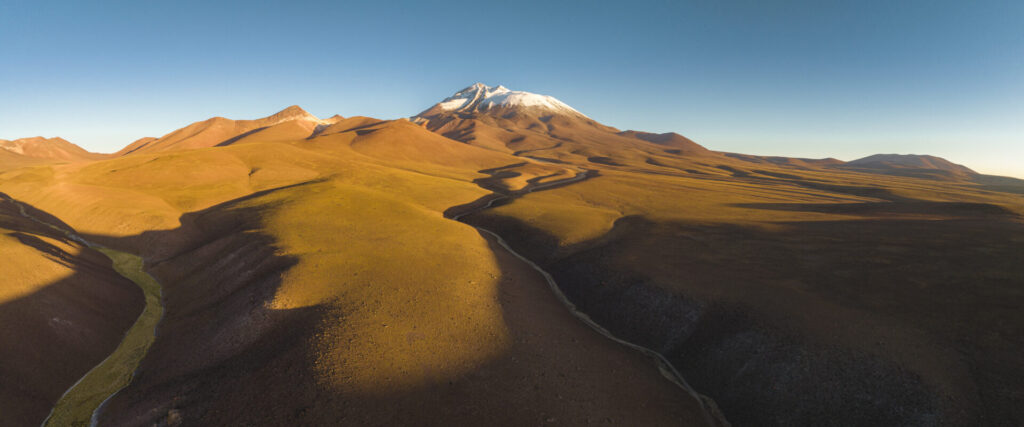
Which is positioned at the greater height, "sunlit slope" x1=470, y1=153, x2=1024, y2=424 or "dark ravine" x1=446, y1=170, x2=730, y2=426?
"sunlit slope" x1=470, y1=153, x2=1024, y2=424

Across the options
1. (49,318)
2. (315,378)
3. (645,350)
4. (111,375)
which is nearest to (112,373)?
(111,375)

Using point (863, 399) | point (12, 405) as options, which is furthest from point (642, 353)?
point (12, 405)

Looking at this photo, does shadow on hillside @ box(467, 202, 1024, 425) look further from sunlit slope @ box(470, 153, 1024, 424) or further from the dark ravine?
the dark ravine

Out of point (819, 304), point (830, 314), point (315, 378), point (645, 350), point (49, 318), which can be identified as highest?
point (819, 304)

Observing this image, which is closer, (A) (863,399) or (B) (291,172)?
(A) (863,399)

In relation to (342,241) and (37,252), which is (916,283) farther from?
(37,252)

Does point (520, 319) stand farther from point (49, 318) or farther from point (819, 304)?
point (49, 318)

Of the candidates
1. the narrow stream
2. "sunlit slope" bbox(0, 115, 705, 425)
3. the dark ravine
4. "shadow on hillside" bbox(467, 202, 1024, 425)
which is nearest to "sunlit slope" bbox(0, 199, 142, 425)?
the narrow stream
